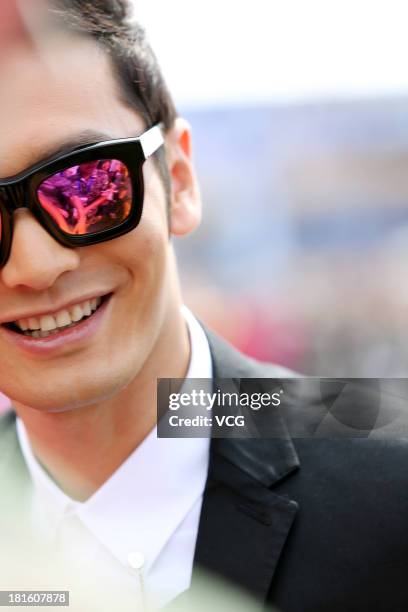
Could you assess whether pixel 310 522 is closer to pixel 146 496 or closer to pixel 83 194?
pixel 146 496

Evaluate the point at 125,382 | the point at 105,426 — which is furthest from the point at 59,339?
the point at 105,426

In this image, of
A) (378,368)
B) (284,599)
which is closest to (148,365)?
(284,599)

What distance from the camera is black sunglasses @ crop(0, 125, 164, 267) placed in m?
1.52

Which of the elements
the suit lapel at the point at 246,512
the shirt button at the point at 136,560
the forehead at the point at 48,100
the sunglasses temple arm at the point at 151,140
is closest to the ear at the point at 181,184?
the sunglasses temple arm at the point at 151,140

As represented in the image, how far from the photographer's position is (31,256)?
60.4 inches

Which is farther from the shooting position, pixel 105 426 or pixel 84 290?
pixel 105 426

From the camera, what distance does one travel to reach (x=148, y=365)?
1.88m

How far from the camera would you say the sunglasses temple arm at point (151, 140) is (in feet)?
5.55

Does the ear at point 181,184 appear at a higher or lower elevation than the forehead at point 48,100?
lower

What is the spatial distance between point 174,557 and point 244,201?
16.1ft

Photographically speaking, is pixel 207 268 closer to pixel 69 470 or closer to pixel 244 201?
pixel 244 201

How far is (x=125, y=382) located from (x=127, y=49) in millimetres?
783

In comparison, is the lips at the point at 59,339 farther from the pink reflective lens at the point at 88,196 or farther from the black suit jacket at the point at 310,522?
the black suit jacket at the point at 310,522

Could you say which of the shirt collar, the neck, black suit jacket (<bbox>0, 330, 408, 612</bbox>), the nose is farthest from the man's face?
black suit jacket (<bbox>0, 330, 408, 612</bbox>)
